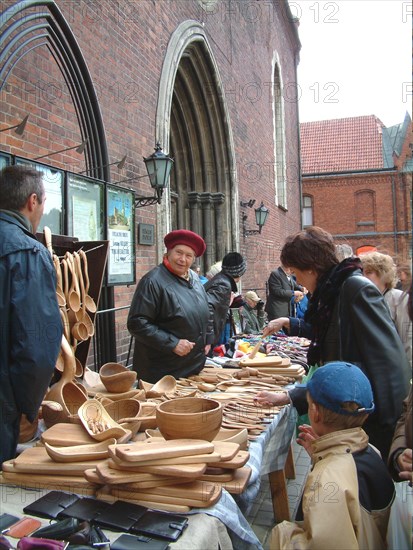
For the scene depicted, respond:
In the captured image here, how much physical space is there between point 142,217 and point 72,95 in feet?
5.99

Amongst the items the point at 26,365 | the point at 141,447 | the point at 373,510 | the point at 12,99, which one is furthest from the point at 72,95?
the point at 373,510

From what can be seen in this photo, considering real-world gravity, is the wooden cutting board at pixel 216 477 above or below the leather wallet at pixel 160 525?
above

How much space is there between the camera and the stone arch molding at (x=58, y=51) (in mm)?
3922

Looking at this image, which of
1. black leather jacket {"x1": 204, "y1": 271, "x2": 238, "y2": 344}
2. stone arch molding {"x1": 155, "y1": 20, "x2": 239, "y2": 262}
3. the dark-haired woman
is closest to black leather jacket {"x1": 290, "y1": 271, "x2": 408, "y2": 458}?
the dark-haired woman

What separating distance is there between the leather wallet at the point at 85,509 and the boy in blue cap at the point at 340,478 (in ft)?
1.82

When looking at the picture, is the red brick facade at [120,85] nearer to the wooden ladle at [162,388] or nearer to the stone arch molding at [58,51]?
the stone arch molding at [58,51]

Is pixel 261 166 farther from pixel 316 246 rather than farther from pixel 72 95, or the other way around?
pixel 316 246

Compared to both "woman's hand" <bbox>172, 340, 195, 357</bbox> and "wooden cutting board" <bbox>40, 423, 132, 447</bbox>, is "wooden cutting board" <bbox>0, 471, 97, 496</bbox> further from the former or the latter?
"woman's hand" <bbox>172, 340, 195, 357</bbox>

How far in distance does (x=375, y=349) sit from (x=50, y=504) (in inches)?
53.6

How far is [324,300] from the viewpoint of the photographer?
2.36 m

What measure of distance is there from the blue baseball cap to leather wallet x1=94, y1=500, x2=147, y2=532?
709mm

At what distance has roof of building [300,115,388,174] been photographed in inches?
1060

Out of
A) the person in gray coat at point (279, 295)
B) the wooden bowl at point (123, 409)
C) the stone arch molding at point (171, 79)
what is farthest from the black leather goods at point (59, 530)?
the person in gray coat at point (279, 295)

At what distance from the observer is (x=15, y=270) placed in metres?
2.00
